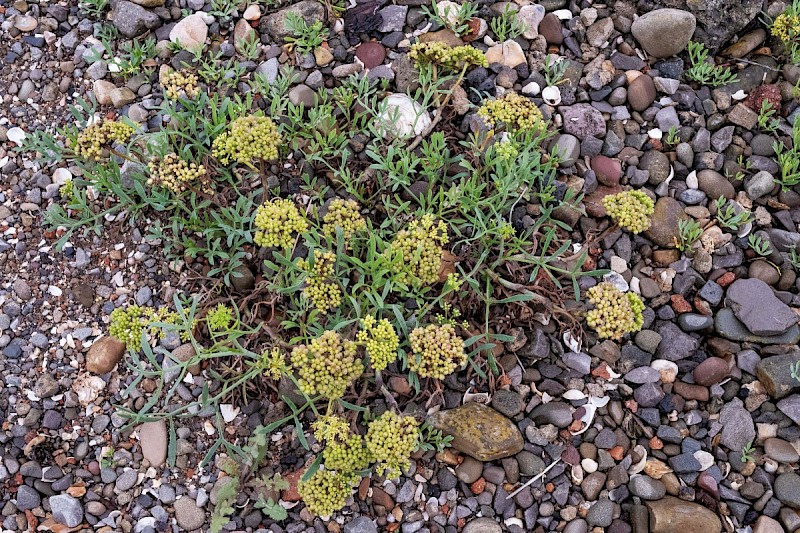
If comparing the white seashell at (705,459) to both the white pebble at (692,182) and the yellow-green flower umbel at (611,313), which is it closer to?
the yellow-green flower umbel at (611,313)

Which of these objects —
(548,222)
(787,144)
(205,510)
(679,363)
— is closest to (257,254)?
(205,510)

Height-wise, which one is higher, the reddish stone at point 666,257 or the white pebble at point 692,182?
the white pebble at point 692,182

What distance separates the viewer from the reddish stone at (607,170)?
407 centimetres

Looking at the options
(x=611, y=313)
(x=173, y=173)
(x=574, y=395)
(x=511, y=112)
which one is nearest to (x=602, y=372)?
(x=574, y=395)

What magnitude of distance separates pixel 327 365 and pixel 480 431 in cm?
88

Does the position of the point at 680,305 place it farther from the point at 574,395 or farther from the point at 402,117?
the point at 402,117

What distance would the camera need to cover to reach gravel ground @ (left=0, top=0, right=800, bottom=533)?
3512 mm

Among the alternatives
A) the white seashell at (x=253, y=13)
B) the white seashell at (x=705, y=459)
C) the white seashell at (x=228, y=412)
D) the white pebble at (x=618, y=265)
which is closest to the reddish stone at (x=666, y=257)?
the white pebble at (x=618, y=265)

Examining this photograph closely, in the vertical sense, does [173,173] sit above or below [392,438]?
above

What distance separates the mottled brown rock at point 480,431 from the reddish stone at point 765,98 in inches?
94.3

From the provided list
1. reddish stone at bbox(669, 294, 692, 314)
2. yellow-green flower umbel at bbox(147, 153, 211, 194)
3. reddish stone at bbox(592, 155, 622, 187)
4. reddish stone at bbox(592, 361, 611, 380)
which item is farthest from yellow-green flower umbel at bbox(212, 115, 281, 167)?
reddish stone at bbox(669, 294, 692, 314)

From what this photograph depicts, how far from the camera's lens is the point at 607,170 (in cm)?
408

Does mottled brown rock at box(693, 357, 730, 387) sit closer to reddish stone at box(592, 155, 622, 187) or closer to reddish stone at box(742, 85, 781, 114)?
reddish stone at box(592, 155, 622, 187)

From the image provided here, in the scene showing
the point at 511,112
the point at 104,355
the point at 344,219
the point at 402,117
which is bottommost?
the point at 104,355
